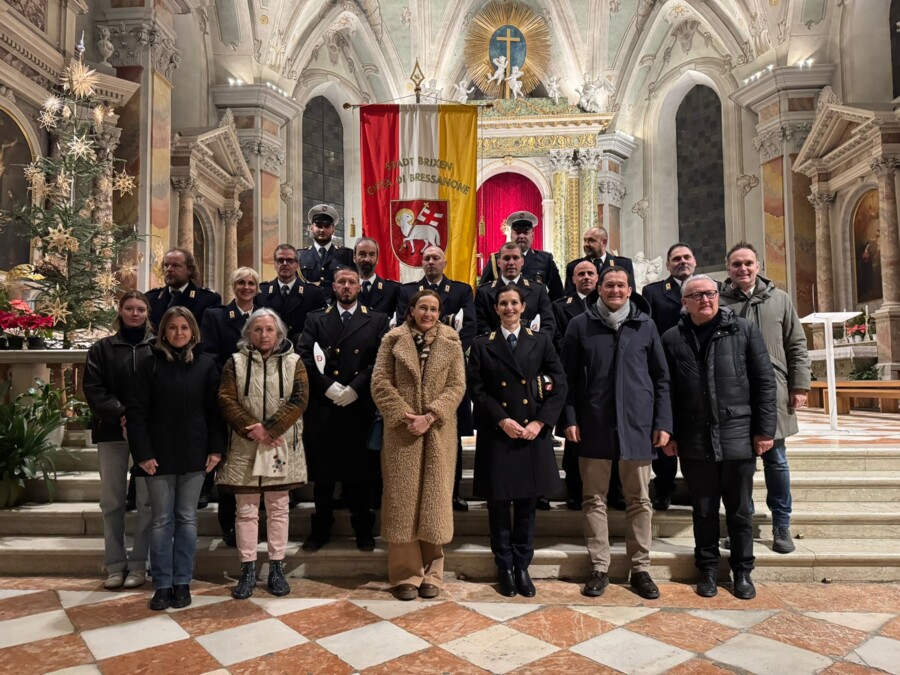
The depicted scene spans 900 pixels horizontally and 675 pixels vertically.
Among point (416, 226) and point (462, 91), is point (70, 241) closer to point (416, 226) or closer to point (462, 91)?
point (416, 226)

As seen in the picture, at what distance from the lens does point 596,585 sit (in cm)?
379

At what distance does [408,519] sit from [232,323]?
176cm

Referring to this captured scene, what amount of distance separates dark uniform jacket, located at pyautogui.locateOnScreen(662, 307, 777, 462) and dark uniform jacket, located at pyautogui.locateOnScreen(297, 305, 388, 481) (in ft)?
6.14

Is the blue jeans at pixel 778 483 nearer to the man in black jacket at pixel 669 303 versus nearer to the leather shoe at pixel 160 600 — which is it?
the man in black jacket at pixel 669 303

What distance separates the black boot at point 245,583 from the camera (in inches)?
148

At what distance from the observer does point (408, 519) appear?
3.77 m

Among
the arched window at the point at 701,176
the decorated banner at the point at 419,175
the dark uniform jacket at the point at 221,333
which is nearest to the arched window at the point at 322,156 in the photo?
the arched window at the point at 701,176

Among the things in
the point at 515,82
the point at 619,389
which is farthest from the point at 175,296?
the point at 515,82

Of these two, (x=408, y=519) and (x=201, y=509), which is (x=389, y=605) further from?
(x=201, y=509)

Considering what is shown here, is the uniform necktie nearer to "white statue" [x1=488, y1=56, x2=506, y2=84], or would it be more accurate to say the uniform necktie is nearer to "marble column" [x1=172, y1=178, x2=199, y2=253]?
"marble column" [x1=172, y1=178, x2=199, y2=253]

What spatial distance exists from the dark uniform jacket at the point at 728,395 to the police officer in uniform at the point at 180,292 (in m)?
3.13

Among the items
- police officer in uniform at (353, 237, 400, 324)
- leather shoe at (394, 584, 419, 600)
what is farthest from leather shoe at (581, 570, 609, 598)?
police officer in uniform at (353, 237, 400, 324)

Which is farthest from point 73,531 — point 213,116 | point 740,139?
point 740,139

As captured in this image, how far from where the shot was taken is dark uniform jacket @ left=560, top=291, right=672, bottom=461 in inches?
150
